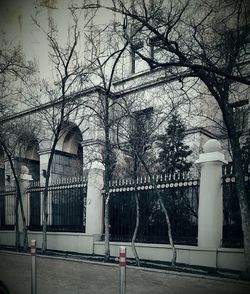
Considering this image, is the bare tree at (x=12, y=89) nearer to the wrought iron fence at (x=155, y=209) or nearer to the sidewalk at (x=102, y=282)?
the wrought iron fence at (x=155, y=209)

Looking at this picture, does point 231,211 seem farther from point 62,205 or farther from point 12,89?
point 12,89

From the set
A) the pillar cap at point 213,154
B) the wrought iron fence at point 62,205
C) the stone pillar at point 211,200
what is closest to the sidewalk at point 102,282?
the stone pillar at point 211,200

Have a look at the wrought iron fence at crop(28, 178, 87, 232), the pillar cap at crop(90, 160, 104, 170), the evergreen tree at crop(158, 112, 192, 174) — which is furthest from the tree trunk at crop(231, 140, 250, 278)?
the wrought iron fence at crop(28, 178, 87, 232)

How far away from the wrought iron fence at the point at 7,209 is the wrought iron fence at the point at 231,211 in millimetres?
8070

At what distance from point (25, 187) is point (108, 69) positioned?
5182 mm

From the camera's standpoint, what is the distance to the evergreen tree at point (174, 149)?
10625 mm

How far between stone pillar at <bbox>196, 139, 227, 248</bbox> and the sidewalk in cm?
145

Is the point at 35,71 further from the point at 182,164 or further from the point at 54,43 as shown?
the point at 182,164

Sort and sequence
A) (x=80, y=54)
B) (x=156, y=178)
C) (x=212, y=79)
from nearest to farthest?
(x=212, y=79), (x=156, y=178), (x=80, y=54)

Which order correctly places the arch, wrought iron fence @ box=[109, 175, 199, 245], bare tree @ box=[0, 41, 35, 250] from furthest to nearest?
the arch → bare tree @ box=[0, 41, 35, 250] → wrought iron fence @ box=[109, 175, 199, 245]

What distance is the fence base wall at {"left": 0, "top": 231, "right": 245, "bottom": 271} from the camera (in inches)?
245

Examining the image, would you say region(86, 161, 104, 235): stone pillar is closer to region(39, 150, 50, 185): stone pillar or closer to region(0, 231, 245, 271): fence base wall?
region(0, 231, 245, 271): fence base wall

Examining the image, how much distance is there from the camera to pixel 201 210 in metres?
6.77

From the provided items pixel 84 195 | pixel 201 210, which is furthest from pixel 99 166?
pixel 201 210
